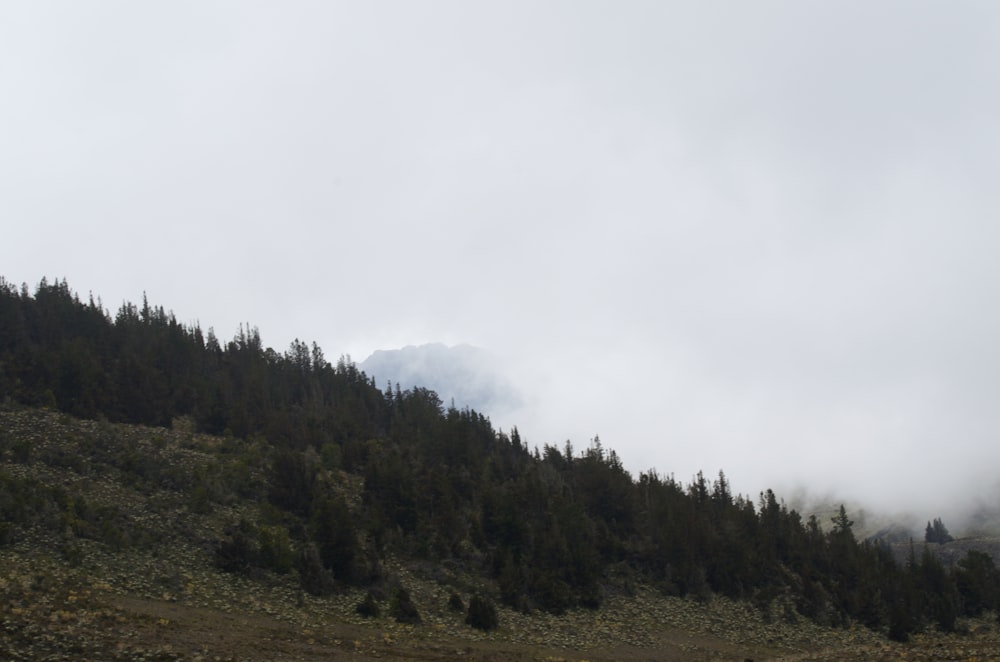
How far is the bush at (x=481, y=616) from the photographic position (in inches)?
1640

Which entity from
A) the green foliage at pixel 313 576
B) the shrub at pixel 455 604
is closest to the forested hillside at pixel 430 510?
the green foliage at pixel 313 576

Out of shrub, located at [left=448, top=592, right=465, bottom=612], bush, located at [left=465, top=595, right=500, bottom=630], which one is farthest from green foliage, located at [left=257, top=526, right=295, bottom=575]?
bush, located at [left=465, top=595, right=500, bottom=630]

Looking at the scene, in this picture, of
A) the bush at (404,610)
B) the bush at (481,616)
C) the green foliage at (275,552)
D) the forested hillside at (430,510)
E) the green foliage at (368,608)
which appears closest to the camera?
the green foliage at (368,608)

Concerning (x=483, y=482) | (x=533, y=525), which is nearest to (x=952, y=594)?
(x=533, y=525)

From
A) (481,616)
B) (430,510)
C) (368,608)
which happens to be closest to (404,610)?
(368,608)

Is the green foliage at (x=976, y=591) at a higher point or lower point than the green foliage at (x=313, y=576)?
lower

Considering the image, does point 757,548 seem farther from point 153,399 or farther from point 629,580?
point 153,399

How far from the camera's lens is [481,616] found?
138ft

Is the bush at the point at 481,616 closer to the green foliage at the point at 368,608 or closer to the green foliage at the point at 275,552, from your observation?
the green foliage at the point at 368,608

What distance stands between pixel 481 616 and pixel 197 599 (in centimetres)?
1707

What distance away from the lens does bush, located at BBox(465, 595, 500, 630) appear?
4166 centimetres

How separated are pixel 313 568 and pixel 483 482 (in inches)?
1125

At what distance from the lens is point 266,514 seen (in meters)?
50.0

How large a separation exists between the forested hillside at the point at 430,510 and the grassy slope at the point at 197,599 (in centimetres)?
90
